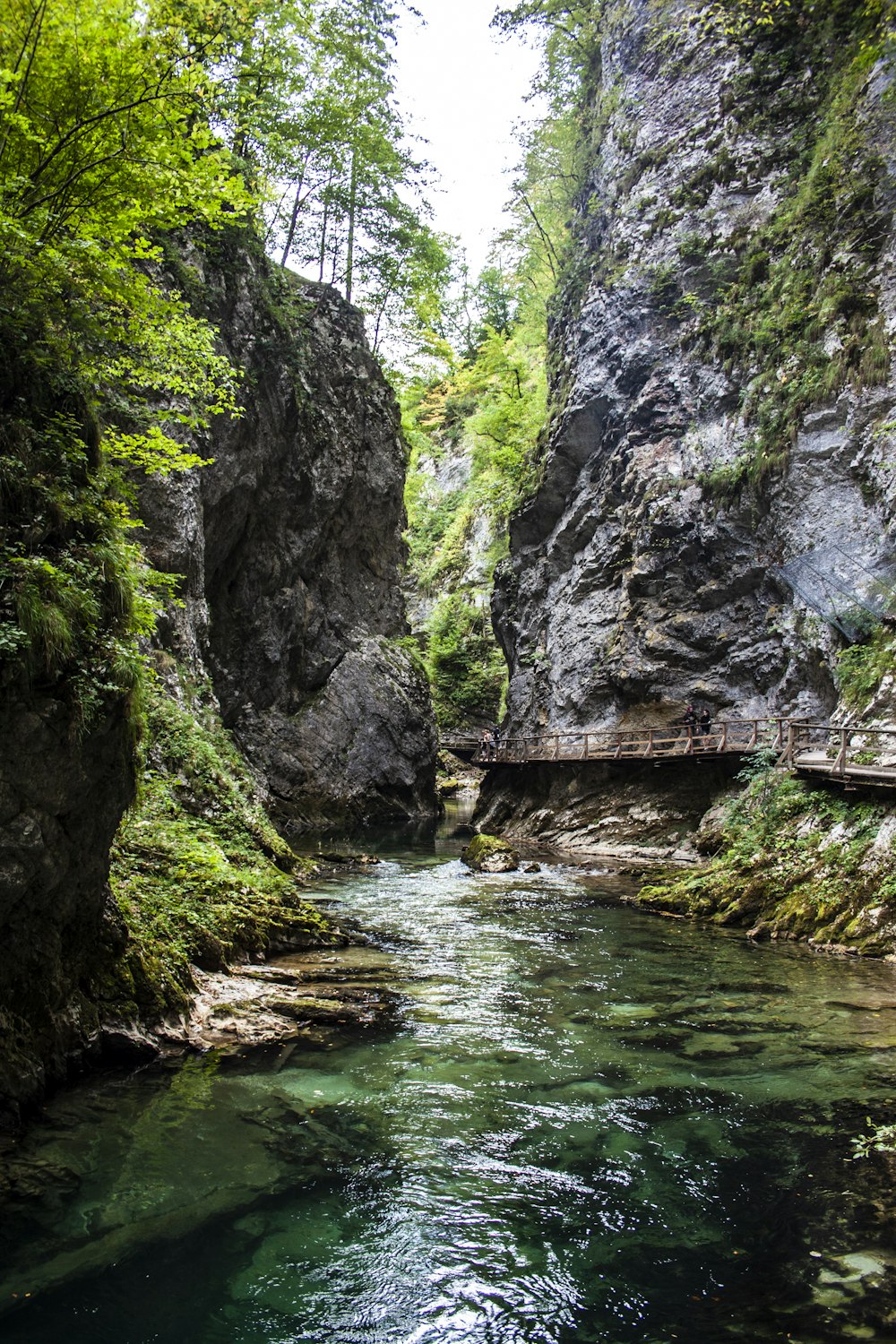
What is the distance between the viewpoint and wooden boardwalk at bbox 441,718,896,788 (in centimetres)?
1233

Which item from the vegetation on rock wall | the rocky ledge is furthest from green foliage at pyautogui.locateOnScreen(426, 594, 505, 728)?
the rocky ledge

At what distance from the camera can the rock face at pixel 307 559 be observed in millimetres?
22047

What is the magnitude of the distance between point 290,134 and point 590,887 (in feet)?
80.5

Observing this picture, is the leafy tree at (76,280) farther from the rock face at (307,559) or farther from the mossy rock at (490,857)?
the mossy rock at (490,857)

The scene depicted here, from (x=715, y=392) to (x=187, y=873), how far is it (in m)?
20.1

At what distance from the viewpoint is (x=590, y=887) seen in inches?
634

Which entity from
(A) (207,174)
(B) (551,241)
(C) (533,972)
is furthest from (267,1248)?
(B) (551,241)

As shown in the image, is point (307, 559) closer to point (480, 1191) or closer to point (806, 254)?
point (806, 254)

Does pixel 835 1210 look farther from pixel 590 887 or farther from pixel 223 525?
pixel 223 525

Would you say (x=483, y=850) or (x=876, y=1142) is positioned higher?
(x=876, y=1142)

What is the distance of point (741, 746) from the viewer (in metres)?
18.2

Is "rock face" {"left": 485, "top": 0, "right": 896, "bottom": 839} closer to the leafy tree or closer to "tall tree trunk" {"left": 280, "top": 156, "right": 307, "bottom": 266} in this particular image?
"tall tree trunk" {"left": 280, "top": 156, "right": 307, "bottom": 266}

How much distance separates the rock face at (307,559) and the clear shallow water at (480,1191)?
1373cm

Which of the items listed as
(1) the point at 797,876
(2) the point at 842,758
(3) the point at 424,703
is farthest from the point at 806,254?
(3) the point at 424,703
